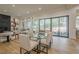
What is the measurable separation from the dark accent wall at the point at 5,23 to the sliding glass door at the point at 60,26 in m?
1.18

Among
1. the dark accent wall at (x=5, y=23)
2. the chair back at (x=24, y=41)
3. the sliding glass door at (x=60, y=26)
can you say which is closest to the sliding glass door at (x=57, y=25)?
the sliding glass door at (x=60, y=26)

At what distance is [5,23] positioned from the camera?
1.99 metres

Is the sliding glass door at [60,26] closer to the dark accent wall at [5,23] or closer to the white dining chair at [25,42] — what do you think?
the white dining chair at [25,42]

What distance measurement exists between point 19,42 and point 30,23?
0.64 m

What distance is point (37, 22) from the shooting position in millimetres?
2154

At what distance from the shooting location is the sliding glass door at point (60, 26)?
7.04 ft

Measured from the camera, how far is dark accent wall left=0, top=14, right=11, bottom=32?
75.7 inches

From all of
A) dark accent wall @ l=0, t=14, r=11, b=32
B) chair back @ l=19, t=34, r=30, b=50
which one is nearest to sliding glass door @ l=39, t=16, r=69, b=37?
chair back @ l=19, t=34, r=30, b=50

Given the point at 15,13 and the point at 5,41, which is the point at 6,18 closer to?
the point at 15,13

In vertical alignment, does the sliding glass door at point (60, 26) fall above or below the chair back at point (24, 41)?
above

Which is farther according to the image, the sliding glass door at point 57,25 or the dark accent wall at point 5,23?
the sliding glass door at point 57,25
